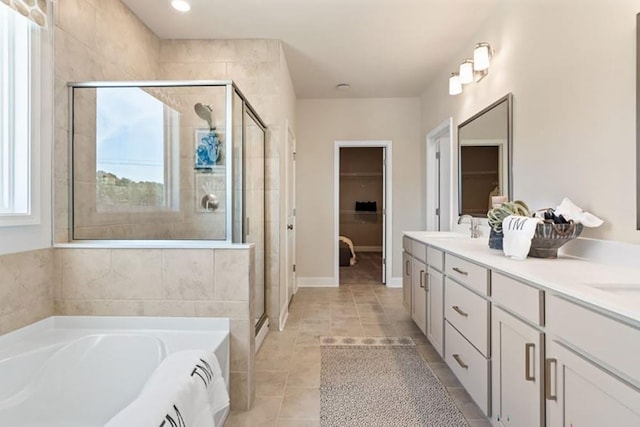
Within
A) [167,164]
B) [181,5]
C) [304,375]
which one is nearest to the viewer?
[304,375]

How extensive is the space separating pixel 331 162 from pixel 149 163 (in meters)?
2.44

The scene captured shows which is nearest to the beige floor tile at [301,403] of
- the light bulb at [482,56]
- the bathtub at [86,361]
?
the bathtub at [86,361]

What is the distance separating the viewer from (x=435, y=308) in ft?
7.72

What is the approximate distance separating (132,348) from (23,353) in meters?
0.43

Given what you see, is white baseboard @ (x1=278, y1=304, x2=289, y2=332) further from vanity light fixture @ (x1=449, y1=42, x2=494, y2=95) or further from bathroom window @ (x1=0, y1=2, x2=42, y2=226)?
vanity light fixture @ (x1=449, y1=42, x2=494, y2=95)

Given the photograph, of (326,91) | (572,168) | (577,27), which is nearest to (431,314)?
(572,168)

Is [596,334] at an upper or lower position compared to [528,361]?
upper

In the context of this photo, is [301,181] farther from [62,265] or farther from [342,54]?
[62,265]

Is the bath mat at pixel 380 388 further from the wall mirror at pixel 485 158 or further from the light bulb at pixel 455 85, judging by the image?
the light bulb at pixel 455 85

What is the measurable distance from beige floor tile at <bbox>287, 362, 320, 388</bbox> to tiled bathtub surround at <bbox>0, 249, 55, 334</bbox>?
1.44 meters

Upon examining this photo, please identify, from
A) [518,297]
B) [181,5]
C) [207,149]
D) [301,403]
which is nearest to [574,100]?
[518,297]

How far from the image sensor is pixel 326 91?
14.2 ft

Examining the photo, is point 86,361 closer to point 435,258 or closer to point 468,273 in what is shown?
point 468,273

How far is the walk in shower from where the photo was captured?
2072 mm
